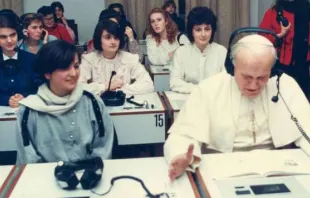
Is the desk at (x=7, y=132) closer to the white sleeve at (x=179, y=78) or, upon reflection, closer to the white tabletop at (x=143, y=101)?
the white tabletop at (x=143, y=101)

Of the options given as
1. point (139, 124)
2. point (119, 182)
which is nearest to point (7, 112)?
point (139, 124)

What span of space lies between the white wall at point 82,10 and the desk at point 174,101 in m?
3.47

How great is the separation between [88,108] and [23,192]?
72 centimetres

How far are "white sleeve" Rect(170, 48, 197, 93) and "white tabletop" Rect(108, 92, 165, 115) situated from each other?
18 centimetres

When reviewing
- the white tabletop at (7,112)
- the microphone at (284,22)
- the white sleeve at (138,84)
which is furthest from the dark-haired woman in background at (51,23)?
the microphone at (284,22)

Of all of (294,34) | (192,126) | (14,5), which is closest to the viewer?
(192,126)

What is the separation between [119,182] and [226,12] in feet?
17.4

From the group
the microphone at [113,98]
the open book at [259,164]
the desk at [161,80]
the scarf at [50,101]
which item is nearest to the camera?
the open book at [259,164]

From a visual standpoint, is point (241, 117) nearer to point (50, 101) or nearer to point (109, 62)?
point (50, 101)

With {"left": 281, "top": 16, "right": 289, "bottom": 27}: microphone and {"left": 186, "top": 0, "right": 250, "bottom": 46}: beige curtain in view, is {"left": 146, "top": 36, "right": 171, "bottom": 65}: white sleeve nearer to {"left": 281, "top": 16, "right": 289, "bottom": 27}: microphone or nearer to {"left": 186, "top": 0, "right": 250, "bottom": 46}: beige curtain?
{"left": 281, "top": 16, "right": 289, "bottom": 27}: microphone

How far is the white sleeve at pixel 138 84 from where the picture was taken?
3.55 metres

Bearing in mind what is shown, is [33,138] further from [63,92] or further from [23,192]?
[23,192]

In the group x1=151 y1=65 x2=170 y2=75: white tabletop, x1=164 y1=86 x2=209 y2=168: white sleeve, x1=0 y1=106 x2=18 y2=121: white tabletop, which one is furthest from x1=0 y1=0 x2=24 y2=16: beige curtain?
x1=164 y1=86 x2=209 y2=168: white sleeve

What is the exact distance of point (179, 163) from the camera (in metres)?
1.82
